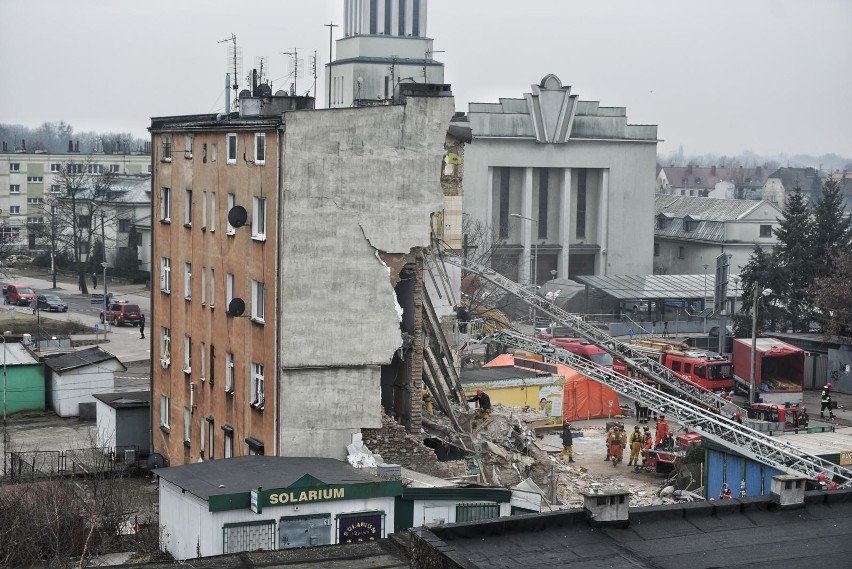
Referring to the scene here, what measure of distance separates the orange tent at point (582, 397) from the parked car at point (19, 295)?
3528 cm

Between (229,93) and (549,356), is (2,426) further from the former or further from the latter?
(549,356)

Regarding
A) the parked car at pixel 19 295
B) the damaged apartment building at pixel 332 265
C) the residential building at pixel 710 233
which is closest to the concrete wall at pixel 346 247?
the damaged apartment building at pixel 332 265

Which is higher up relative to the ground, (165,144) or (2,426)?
(165,144)

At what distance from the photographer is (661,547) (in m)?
14.3

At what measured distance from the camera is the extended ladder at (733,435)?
27.2m

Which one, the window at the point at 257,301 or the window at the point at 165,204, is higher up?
the window at the point at 165,204

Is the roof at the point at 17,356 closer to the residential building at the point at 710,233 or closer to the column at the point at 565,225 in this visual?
the column at the point at 565,225

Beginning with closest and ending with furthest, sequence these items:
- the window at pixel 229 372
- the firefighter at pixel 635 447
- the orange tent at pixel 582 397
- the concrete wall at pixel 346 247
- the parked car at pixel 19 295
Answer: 1. the concrete wall at pixel 346 247
2. the window at pixel 229 372
3. the firefighter at pixel 635 447
4. the orange tent at pixel 582 397
5. the parked car at pixel 19 295

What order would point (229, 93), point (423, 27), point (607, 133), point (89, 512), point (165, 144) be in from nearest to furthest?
point (89, 512)
point (165, 144)
point (229, 93)
point (607, 133)
point (423, 27)

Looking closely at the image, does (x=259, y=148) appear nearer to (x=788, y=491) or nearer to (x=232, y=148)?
(x=232, y=148)

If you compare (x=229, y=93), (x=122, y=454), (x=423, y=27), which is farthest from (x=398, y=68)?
(x=122, y=454)

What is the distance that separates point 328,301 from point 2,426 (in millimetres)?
16320

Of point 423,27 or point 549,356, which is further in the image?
point 423,27

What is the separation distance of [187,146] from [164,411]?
6.44 meters
